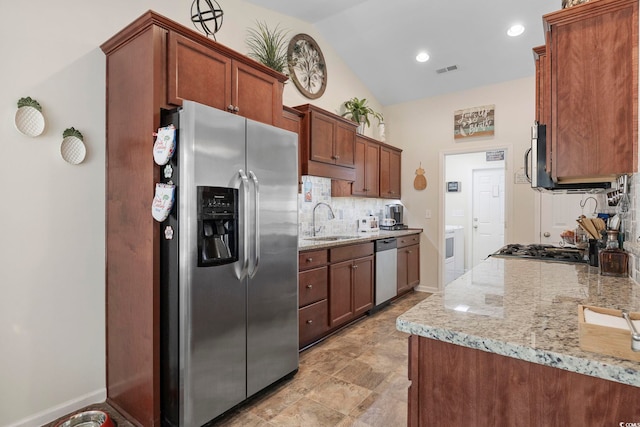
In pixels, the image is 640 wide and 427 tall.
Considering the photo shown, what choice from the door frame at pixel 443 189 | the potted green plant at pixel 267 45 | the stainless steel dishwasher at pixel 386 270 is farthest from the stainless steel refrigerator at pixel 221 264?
the door frame at pixel 443 189

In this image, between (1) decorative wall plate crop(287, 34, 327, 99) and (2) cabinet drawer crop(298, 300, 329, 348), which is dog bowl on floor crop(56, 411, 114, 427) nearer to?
(2) cabinet drawer crop(298, 300, 329, 348)

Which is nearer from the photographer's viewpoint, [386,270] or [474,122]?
[386,270]

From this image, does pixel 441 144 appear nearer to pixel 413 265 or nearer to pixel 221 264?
pixel 413 265

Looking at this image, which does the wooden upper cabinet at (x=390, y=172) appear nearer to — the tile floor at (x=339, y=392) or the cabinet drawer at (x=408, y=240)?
the cabinet drawer at (x=408, y=240)

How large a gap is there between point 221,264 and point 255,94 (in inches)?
50.2

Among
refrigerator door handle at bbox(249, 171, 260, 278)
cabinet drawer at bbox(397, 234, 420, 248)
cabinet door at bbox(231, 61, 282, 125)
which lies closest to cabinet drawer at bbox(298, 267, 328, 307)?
refrigerator door handle at bbox(249, 171, 260, 278)

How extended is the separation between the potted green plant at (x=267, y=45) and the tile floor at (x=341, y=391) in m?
2.59

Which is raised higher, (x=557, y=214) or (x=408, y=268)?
(x=557, y=214)

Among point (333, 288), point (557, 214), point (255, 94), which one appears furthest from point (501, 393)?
point (557, 214)

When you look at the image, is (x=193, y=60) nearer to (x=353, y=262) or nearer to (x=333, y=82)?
(x=353, y=262)

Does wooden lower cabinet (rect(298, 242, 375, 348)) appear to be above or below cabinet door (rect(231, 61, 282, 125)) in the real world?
below

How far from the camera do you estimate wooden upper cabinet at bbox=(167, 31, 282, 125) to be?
1900 millimetres

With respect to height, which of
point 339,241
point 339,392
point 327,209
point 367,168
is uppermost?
point 367,168

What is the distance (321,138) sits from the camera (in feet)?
11.6
